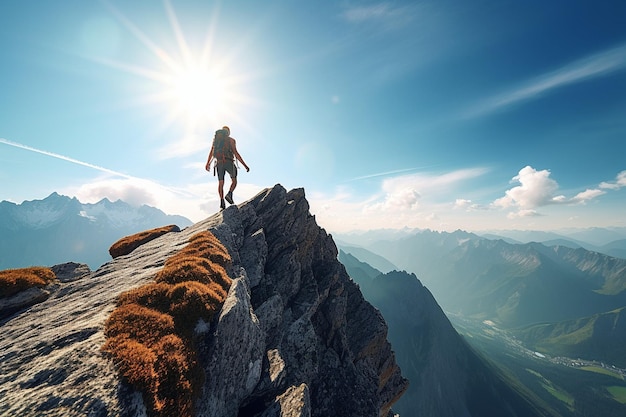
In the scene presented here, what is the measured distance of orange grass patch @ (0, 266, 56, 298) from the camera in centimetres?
1527

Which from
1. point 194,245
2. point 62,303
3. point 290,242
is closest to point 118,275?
point 62,303

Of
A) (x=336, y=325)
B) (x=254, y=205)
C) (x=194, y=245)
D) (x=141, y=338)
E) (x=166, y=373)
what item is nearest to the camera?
(x=166, y=373)

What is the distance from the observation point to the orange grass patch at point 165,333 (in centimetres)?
881

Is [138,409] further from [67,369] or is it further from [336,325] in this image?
[336,325]

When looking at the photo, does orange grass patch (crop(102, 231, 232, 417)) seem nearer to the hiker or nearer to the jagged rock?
the jagged rock

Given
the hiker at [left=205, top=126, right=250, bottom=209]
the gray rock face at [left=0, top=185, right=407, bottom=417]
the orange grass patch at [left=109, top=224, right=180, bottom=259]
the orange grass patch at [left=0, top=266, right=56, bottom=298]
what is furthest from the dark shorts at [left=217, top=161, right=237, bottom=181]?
the orange grass patch at [left=0, top=266, right=56, bottom=298]

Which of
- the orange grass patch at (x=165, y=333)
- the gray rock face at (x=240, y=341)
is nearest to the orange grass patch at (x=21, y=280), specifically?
the gray rock face at (x=240, y=341)

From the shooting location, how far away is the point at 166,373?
9320 mm

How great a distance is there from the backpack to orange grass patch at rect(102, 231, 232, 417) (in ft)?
48.2

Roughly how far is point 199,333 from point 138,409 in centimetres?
432

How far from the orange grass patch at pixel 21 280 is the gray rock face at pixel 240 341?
1.43 metres

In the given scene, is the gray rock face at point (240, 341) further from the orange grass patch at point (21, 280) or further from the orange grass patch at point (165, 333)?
the orange grass patch at point (21, 280)

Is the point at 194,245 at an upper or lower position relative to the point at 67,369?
upper

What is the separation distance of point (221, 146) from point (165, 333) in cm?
2112
